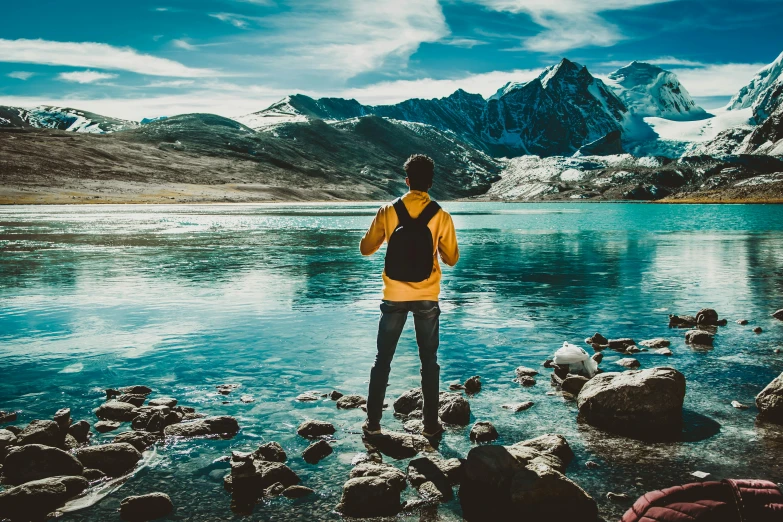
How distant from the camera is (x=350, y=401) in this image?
11.2 metres

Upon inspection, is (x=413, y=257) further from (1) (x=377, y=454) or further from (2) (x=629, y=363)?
(2) (x=629, y=363)

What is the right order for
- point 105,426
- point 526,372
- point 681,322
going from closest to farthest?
point 105,426, point 526,372, point 681,322

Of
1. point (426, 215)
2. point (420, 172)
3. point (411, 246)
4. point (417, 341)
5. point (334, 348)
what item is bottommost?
point (334, 348)

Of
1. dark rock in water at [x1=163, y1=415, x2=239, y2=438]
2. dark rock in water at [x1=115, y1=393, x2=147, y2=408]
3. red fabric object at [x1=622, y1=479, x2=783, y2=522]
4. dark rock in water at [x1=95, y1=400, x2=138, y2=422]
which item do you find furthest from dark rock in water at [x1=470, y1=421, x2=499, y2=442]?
dark rock in water at [x1=115, y1=393, x2=147, y2=408]

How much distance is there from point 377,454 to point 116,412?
15.2 feet

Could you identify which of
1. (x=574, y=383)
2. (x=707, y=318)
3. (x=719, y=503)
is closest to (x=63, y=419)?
(x=574, y=383)

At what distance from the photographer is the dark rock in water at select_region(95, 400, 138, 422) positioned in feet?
34.3

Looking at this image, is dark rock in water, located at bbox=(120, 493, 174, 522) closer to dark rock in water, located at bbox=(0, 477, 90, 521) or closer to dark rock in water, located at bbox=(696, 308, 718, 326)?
dark rock in water, located at bbox=(0, 477, 90, 521)

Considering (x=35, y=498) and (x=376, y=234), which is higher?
(x=376, y=234)

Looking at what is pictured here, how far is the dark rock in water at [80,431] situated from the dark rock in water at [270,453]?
283 centimetres

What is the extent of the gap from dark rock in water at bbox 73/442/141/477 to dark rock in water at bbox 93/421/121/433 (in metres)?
1.23

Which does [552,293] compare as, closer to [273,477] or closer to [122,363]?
[122,363]

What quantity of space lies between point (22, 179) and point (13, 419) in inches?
8403

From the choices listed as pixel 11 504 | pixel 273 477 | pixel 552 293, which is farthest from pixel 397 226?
pixel 552 293
